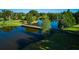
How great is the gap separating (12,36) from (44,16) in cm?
38

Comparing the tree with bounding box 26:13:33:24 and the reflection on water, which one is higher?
the tree with bounding box 26:13:33:24

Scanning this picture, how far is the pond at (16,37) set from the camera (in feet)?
5.53

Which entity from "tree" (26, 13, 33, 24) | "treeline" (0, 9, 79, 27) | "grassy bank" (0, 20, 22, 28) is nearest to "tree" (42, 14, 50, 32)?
"treeline" (0, 9, 79, 27)

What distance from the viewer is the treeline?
1682mm

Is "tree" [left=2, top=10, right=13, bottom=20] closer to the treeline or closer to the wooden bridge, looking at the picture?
the treeline

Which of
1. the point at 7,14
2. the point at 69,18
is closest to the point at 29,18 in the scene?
the point at 7,14

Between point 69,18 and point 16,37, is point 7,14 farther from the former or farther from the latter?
point 69,18

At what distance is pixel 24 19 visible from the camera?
1.71m

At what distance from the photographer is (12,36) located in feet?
5.54

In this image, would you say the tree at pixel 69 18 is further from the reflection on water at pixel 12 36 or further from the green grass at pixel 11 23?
the green grass at pixel 11 23

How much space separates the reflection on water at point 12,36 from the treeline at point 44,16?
11 cm

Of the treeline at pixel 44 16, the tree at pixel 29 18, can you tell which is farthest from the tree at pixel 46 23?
the tree at pixel 29 18
